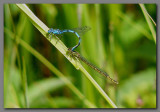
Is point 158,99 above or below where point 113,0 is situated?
below

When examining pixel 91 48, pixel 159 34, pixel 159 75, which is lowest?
pixel 159 75

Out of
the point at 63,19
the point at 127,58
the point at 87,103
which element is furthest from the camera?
the point at 127,58

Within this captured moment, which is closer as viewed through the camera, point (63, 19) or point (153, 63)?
point (63, 19)

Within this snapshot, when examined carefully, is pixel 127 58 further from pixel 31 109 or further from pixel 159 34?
pixel 31 109

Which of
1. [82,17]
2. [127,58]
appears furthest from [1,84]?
[127,58]

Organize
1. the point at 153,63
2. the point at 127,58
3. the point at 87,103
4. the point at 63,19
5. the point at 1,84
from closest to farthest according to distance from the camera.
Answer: the point at 87,103 < the point at 1,84 < the point at 63,19 < the point at 153,63 < the point at 127,58

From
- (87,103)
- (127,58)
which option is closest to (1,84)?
(87,103)
